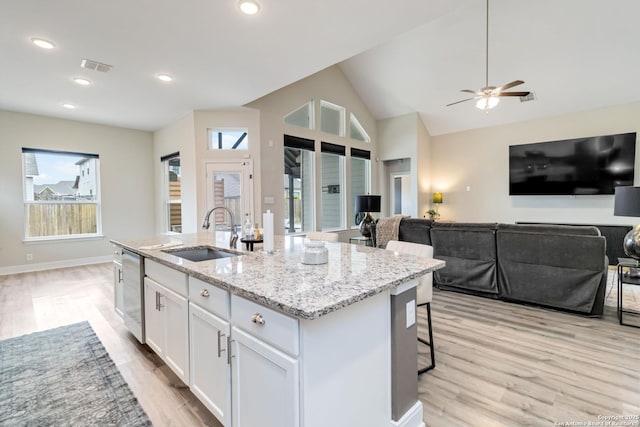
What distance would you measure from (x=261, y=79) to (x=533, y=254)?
3.88 m

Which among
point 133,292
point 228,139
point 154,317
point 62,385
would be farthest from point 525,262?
point 228,139

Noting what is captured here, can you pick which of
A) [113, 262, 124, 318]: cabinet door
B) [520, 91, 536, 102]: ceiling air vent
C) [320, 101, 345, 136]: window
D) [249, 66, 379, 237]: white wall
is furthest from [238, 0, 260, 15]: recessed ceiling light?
[520, 91, 536, 102]: ceiling air vent

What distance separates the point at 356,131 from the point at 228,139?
11.3ft

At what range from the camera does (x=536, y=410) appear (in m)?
1.77

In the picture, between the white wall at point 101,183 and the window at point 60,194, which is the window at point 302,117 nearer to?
the white wall at point 101,183

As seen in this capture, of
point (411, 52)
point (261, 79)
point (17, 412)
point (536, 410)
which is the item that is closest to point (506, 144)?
point (411, 52)

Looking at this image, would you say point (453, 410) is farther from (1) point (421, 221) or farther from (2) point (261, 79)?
(2) point (261, 79)

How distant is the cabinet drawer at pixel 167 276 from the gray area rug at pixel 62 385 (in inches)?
28.8

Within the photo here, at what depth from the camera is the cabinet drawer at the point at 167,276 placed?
72.1 inches

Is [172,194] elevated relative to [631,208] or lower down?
elevated

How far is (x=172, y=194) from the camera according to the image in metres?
6.52

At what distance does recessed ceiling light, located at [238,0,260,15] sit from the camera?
250cm

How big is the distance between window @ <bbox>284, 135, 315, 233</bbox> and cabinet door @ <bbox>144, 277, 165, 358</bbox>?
3680 millimetres

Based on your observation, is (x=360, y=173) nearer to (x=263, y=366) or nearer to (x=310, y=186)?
(x=310, y=186)
